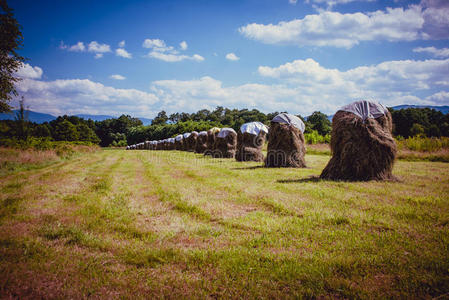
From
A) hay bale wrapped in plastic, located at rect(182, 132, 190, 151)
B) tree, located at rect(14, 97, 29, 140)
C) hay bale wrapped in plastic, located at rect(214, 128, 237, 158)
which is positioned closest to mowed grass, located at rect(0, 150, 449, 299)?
hay bale wrapped in plastic, located at rect(214, 128, 237, 158)

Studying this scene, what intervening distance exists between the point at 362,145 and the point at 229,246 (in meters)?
6.41

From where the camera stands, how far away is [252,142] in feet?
49.2

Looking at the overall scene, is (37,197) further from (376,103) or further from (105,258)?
(376,103)

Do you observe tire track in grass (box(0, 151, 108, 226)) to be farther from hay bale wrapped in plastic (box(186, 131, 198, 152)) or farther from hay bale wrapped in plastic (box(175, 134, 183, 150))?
hay bale wrapped in plastic (box(175, 134, 183, 150))

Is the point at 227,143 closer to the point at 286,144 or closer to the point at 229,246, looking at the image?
the point at 286,144

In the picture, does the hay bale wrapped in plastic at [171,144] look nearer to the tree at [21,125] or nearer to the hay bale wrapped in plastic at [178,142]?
the hay bale wrapped in plastic at [178,142]

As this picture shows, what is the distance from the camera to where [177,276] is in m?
2.19

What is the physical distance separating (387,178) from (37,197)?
10185 millimetres

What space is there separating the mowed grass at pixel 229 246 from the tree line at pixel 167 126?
562cm

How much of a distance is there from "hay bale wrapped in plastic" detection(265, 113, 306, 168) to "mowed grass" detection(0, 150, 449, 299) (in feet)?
19.6

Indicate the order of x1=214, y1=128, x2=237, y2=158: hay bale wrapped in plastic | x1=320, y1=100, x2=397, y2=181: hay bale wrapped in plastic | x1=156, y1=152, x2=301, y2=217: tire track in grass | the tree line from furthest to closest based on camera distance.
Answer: the tree line → x1=214, y1=128, x2=237, y2=158: hay bale wrapped in plastic → x1=320, y1=100, x2=397, y2=181: hay bale wrapped in plastic → x1=156, y1=152, x2=301, y2=217: tire track in grass

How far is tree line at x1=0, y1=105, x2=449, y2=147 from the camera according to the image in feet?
82.0

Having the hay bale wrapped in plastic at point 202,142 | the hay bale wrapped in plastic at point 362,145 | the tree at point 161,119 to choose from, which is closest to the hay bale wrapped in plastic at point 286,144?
the hay bale wrapped in plastic at point 362,145

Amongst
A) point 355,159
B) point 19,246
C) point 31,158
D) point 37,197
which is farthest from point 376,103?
point 31,158
